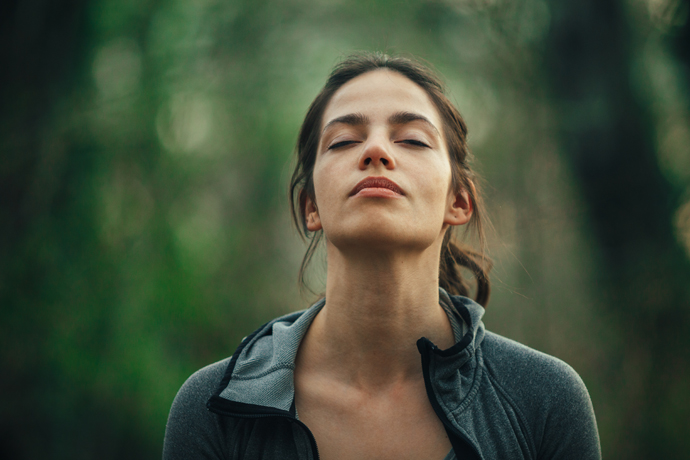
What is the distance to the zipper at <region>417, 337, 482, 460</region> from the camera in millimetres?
1420

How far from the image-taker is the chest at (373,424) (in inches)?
60.5

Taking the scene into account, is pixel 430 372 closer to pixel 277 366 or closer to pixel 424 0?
pixel 277 366

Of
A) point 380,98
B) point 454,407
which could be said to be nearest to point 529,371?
point 454,407

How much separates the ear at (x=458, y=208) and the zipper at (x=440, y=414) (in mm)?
603

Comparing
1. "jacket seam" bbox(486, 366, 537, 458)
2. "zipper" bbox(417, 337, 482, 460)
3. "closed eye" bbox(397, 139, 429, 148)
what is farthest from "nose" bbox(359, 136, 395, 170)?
"jacket seam" bbox(486, 366, 537, 458)

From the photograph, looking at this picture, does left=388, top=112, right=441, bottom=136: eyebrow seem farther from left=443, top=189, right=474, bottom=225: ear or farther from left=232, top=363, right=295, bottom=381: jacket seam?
left=232, top=363, right=295, bottom=381: jacket seam

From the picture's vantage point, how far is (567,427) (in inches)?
61.6

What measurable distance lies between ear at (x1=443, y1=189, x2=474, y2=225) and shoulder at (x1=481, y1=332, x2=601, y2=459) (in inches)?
23.6

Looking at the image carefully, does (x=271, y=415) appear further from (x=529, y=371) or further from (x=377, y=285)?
(x=529, y=371)

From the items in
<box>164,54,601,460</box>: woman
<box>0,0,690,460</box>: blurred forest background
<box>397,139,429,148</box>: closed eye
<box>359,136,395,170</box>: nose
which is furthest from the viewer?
<box>0,0,690,460</box>: blurred forest background

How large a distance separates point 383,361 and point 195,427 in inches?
28.6

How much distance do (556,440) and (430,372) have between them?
1.62 ft

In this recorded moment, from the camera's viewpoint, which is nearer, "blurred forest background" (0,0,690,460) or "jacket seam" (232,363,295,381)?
"jacket seam" (232,363,295,381)

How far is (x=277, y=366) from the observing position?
5.37 feet
